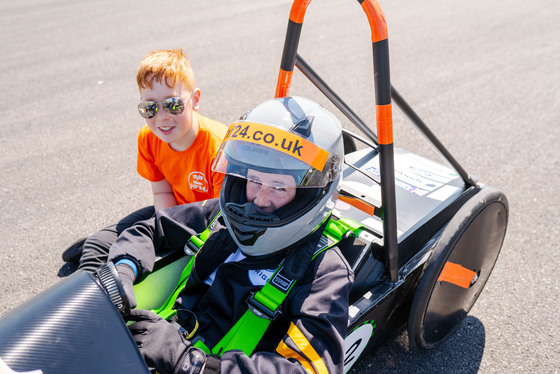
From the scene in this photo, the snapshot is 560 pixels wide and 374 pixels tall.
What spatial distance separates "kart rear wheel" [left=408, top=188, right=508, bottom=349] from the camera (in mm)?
2145

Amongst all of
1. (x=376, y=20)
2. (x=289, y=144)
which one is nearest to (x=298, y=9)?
(x=376, y=20)

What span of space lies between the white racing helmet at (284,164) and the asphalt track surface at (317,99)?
3.43 feet

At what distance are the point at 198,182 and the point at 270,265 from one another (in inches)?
41.0

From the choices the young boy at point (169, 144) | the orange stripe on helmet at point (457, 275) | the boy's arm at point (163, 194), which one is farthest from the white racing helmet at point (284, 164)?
the boy's arm at point (163, 194)

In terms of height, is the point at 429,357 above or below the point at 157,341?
below

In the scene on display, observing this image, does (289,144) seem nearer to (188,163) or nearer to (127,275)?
(127,275)

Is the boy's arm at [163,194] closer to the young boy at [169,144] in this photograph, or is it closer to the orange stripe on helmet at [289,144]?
the young boy at [169,144]

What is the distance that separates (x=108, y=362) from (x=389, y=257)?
1129mm

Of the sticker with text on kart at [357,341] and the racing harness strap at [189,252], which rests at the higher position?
the racing harness strap at [189,252]

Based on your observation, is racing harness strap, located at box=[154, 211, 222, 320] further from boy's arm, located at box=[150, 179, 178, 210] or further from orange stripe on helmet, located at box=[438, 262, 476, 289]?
orange stripe on helmet, located at box=[438, 262, 476, 289]

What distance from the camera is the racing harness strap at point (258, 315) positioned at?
5.77ft

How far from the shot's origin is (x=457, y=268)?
2.31 meters

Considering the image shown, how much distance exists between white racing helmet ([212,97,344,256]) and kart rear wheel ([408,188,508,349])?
587 mm

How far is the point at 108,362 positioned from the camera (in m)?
1.39
